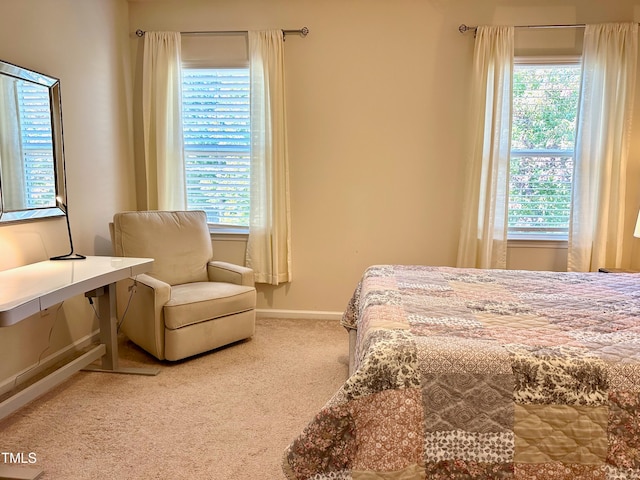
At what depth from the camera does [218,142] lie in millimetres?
3947

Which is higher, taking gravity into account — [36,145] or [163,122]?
[163,122]

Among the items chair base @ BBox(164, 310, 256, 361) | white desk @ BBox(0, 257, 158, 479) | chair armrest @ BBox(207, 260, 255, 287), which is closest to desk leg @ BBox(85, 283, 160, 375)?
white desk @ BBox(0, 257, 158, 479)

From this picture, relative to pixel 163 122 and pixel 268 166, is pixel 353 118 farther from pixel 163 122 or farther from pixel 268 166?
pixel 163 122

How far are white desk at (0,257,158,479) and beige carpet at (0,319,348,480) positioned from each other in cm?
17

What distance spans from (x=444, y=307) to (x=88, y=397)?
6.69 ft

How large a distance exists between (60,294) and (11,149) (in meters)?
1.08

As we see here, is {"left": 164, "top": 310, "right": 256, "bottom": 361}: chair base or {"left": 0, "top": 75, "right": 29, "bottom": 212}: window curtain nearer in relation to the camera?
{"left": 0, "top": 75, "right": 29, "bottom": 212}: window curtain

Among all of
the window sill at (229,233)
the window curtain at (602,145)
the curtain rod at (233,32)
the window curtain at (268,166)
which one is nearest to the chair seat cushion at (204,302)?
the window curtain at (268,166)

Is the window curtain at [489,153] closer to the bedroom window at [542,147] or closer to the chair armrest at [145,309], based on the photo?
the bedroom window at [542,147]

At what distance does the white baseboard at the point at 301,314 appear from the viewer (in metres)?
4.02

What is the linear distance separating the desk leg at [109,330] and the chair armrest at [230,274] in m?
0.87

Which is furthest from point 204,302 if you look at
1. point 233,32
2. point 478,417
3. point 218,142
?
point 233,32

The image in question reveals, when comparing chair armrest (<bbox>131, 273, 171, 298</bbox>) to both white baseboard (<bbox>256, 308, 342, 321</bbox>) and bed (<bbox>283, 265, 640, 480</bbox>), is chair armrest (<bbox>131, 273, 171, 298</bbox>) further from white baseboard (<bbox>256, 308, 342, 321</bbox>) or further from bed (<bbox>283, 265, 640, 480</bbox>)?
bed (<bbox>283, 265, 640, 480</bbox>)

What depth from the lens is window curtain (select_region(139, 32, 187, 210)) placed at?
148 inches
